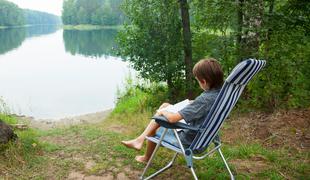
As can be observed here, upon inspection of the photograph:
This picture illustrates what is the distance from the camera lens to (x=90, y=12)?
84.9 meters

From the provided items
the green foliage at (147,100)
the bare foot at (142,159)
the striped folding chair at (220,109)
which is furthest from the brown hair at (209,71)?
the green foliage at (147,100)

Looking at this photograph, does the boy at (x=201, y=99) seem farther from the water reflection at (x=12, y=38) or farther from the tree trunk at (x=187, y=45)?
the water reflection at (x=12, y=38)

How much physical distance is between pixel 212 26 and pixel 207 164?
363 cm

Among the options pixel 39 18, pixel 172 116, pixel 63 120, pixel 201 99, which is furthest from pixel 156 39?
pixel 39 18

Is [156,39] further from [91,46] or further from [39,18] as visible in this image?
[39,18]

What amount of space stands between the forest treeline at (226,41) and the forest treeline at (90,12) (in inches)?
2454

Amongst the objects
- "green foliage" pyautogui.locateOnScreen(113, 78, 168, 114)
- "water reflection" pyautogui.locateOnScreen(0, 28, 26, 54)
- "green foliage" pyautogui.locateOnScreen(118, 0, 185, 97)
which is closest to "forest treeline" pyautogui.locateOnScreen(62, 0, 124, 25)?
"water reflection" pyautogui.locateOnScreen(0, 28, 26, 54)

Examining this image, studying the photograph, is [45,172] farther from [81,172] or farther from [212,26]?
[212,26]

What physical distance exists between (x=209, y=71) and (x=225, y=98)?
29 centimetres

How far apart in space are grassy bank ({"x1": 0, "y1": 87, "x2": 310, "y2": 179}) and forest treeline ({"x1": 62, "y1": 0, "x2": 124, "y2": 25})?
65251 mm

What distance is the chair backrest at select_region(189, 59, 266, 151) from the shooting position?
3.21 meters

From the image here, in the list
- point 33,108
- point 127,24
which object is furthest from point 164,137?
point 33,108

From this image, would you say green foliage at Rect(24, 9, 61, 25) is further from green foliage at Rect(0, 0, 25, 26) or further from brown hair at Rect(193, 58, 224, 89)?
brown hair at Rect(193, 58, 224, 89)

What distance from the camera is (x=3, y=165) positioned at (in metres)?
4.18
